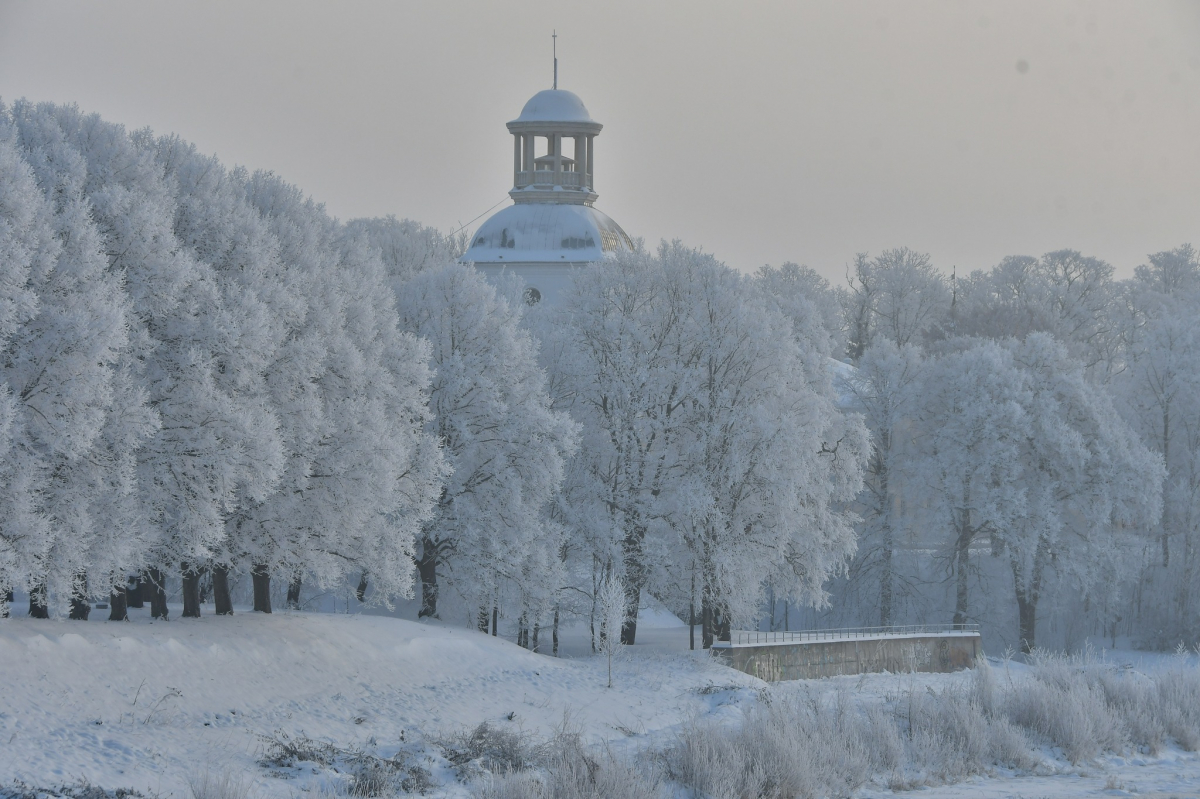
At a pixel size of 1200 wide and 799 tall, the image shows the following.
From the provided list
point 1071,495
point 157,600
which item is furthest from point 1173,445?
point 157,600

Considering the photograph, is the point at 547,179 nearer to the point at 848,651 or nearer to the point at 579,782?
the point at 848,651

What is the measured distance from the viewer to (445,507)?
35.0 meters

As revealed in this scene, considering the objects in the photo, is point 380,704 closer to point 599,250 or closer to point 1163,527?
point 1163,527

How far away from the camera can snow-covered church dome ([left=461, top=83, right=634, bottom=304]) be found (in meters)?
65.2

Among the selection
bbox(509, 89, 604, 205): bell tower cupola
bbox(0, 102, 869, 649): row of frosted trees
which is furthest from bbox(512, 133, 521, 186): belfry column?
bbox(0, 102, 869, 649): row of frosted trees

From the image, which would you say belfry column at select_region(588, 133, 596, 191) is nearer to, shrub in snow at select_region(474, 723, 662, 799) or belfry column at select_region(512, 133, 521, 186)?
belfry column at select_region(512, 133, 521, 186)

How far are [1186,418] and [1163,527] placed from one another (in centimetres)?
427

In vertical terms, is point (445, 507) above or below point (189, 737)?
above

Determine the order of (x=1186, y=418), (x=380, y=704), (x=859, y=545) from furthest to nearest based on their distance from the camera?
1. (x=1186, y=418)
2. (x=859, y=545)
3. (x=380, y=704)

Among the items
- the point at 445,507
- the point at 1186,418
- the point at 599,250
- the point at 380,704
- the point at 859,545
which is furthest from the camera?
the point at 599,250

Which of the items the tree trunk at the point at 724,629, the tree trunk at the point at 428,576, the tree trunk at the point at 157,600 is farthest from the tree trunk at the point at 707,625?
the tree trunk at the point at 157,600

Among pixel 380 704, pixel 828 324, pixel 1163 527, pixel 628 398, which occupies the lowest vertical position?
pixel 380 704

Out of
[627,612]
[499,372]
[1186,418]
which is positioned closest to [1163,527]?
[1186,418]

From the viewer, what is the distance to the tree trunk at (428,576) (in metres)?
35.5
